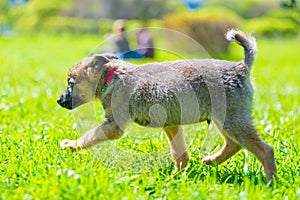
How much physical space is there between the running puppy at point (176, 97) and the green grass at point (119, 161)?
228mm

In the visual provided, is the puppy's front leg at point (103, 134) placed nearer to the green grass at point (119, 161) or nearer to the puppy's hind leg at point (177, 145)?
the green grass at point (119, 161)

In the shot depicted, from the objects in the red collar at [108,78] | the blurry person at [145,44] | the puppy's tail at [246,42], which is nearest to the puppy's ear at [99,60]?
the red collar at [108,78]

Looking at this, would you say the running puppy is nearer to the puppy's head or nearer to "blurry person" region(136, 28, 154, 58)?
the puppy's head

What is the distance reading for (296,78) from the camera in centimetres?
1369

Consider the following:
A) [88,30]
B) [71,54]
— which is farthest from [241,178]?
[88,30]

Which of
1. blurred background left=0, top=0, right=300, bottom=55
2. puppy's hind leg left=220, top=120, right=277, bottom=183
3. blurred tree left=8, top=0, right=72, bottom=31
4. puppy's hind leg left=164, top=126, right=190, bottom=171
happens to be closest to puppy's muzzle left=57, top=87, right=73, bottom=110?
puppy's hind leg left=164, top=126, right=190, bottom=171

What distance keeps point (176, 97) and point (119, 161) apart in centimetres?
84

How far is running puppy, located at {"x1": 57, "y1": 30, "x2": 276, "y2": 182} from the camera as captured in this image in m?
4.52

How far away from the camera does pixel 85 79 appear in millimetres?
5070

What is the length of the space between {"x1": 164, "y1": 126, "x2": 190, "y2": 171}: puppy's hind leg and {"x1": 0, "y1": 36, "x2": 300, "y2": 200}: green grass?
10cm

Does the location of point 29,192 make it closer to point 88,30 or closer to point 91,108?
point 91,108

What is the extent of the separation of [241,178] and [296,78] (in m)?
9.66

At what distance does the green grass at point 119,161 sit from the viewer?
12.6 ft

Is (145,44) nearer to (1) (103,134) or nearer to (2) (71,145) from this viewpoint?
(2) (71,145)
